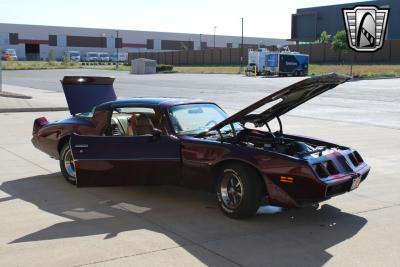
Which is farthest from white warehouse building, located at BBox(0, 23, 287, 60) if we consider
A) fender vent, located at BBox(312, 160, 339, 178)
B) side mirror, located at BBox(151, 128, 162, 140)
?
fender vent, located at BBox(312, 160, 339, 178)

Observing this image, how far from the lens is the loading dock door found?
121 m

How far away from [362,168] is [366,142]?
5657mm

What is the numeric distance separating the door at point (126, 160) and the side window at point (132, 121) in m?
0.45

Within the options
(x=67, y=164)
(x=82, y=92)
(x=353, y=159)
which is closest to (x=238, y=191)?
(x=353, y=159)

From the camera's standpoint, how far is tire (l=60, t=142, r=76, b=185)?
7.48m

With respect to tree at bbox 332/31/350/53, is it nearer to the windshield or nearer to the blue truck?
the blue truck

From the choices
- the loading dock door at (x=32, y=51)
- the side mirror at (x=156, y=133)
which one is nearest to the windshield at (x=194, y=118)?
the side mirror at (x=156, y=133)

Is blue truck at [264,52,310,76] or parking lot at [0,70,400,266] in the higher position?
blue truck at [264,52,310,76]

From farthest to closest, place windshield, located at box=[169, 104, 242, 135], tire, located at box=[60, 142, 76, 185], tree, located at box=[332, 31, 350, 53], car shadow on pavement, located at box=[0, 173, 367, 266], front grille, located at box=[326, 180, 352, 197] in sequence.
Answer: tree, located at box=[332, 31, 350, 53] → tire, located at box=[60, 142, 76, 185] → windshield, located at box=[169, 104, 242, 135] → front grille, located at box=[326, 180, 352, 197] → car shadow on pavement, located at box=[0, 173, 367, 266]

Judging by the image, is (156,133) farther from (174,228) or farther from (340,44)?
(340,44)

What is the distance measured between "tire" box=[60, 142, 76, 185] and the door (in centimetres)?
111

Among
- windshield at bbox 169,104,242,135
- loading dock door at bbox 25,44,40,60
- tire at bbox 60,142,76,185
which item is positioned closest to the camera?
windshield at bbox 169,104,242,135

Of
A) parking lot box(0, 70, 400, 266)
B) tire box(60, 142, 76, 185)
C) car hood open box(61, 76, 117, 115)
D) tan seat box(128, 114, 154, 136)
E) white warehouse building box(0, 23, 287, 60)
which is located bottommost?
parking lot box(0, 70, 400, 266)

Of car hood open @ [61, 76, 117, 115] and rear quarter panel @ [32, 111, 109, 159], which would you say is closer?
rear quarter panel @ [32, 111, 109, 159]
